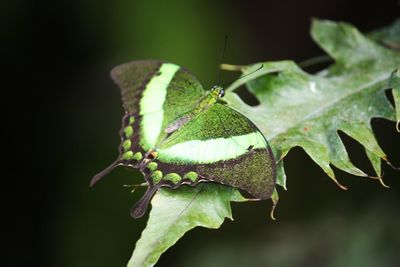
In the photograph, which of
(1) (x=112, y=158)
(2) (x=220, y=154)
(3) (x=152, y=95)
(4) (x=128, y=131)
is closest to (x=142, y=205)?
(2) (x=220, y=154)

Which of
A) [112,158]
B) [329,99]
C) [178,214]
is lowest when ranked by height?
[112,158]

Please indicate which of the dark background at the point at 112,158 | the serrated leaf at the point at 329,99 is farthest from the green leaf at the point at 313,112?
the dark background at the point at 112,158

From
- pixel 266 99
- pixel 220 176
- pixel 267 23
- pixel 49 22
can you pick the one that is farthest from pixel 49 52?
pixel 220 176

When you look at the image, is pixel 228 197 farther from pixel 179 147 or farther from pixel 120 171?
pixel 120 171

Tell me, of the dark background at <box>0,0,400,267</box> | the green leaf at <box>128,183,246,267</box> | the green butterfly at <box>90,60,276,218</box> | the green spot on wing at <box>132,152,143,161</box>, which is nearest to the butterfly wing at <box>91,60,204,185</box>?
the green butterfly at <box>90,60,276,218</box>

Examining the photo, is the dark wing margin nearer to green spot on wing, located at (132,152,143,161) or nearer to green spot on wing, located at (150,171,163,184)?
green spot on wing, located at (132,152,143,161)

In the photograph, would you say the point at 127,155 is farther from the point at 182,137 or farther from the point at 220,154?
the point at 220,154
